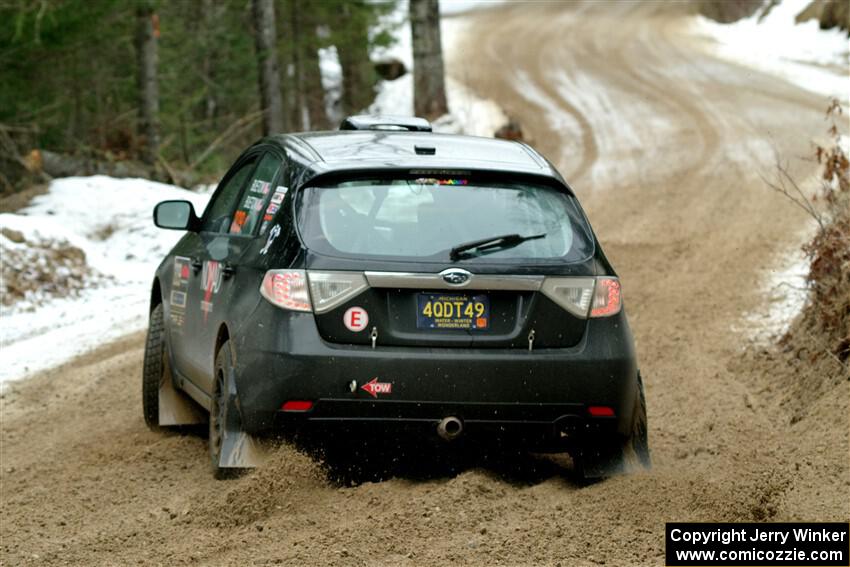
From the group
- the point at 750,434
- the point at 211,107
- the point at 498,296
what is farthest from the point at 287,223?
the point at 211,107

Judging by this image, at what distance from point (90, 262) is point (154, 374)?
6480mm

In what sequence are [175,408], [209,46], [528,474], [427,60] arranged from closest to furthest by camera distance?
[528,474] < [175,408] < [427,60] < [209,46]

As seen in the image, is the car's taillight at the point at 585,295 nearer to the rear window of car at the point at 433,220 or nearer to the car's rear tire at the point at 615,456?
the rear window of car at the point at 433,220

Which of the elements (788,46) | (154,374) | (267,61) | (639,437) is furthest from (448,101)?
(639,437)

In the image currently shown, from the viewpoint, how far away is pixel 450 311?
5777 mm

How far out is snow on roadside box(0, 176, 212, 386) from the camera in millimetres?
11297

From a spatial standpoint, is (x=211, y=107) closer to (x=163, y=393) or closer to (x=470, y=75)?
(x=470, y=75)

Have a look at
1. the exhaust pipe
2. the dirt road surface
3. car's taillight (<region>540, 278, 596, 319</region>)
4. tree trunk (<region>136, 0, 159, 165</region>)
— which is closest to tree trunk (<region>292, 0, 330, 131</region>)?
tree trunk (<region>136, 0, 159, 165</region>)

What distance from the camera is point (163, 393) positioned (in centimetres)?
798

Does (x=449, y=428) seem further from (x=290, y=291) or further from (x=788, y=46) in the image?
(x=788, y=46)

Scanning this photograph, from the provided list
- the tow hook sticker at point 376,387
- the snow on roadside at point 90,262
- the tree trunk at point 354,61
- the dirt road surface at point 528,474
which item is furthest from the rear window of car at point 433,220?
the tree trunk at point 354,61

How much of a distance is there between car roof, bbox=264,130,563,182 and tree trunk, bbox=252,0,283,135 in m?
15.7

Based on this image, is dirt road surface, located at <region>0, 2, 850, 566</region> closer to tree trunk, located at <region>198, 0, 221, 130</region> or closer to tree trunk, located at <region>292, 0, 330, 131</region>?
tree trunk, located at <region>198, 0, 221, 130</region>

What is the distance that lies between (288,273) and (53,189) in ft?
39.7
